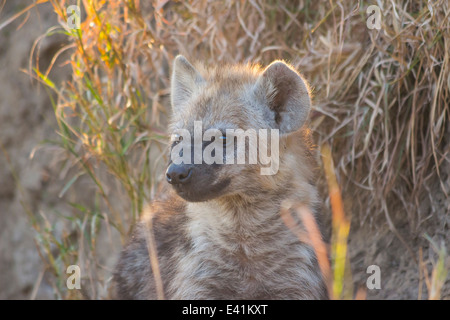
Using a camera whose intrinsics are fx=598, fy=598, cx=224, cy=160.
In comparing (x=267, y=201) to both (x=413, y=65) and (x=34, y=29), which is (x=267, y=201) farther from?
(x=34, y=29)

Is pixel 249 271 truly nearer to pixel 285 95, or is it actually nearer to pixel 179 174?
pixel 179 174

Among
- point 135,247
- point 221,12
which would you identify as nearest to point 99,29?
point 221,12

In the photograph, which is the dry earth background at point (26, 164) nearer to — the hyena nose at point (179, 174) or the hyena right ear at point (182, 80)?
the hyena right ear at point (182, 80)

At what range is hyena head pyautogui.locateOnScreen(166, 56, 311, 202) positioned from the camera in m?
2.21

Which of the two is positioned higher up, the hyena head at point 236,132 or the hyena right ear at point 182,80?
the hyena right ear at point 182,80

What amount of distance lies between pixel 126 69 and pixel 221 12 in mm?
621

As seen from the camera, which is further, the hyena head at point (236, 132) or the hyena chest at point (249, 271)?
the hyena chest at point (249, 271)

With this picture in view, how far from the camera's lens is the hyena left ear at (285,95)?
2.28 metres

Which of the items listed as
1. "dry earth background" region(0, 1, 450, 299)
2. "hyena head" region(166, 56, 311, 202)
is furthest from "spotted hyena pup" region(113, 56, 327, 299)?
"dry earth background" region(0, 1, 450, 299)

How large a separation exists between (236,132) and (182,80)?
18.4 inches

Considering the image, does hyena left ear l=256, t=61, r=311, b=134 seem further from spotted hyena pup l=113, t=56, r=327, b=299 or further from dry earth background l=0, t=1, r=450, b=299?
dry earth background l=0, t=1, r=450, b=299

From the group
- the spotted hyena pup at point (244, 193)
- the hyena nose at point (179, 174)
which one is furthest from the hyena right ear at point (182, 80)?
the hyena nose at point (179, 174)

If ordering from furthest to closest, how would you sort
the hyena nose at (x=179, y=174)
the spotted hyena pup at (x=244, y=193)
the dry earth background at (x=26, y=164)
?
the dry earth background at (x=26, y=164)
the spotted hyena pup at (x=244, y=193)
the hyena nose at (x=179, y=174)
